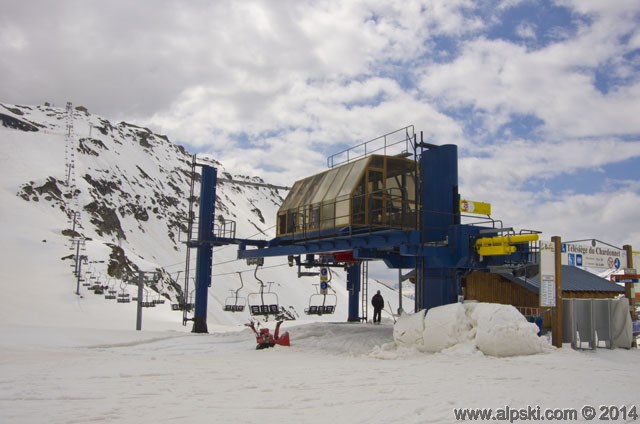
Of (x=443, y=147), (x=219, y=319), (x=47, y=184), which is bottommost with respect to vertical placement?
(x=219, y=319)

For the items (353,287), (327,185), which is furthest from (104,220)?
(327,185)

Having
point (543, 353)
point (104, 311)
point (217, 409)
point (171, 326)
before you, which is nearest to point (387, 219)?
point (543, 353)

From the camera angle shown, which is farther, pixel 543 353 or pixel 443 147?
pixel 443 147

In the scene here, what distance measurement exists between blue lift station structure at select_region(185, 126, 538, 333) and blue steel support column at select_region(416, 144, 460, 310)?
0.10 feet

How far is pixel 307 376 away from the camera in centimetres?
1073

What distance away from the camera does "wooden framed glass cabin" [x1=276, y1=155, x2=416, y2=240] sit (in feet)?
59.1

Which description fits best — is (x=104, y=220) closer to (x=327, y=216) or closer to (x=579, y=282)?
(x=327, y=216)

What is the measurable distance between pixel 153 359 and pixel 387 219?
345 inches

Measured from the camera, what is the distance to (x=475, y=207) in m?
17.3

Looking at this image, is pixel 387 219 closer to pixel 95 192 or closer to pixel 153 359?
pixel 153 359

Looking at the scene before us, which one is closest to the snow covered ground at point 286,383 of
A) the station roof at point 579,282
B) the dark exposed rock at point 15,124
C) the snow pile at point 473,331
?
the snow pile at point 473,331

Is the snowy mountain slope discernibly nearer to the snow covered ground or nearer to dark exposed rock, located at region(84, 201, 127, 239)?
dark exposed rock, located at region(84, 201, 127, 239)

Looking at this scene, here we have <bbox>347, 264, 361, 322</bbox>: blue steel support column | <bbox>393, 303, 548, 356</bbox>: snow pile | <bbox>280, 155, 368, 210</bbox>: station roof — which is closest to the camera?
<bbox>393, 303, 548, 356</bbox>: snow pile

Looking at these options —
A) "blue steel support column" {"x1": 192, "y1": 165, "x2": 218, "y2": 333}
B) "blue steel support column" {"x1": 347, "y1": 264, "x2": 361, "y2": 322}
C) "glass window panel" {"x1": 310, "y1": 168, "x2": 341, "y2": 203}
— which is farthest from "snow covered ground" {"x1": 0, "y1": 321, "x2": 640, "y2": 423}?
"blue steel support column" {"x1": 347, "y1": 264, "x2": 361, "y2": 322}
